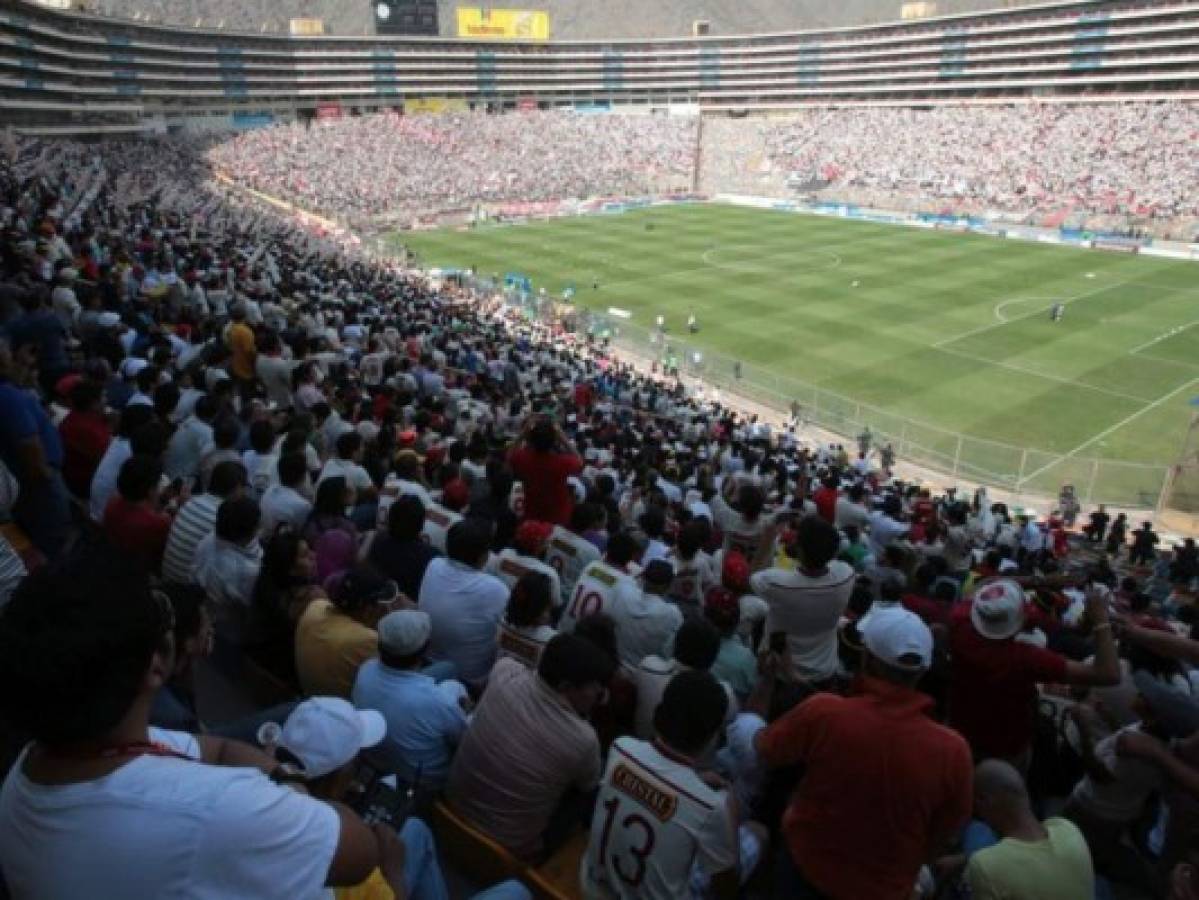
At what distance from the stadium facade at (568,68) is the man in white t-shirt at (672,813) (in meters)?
72.5

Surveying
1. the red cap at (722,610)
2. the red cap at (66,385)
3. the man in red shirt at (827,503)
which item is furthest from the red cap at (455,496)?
the man in red shirt at (827,503)

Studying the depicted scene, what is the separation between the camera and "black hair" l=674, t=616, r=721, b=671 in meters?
4.42

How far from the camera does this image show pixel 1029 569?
12094mm

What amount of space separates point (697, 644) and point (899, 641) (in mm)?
1232

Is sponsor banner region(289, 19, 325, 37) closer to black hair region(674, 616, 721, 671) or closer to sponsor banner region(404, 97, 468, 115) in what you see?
sponsor banner region(404, 97, 468, 115)

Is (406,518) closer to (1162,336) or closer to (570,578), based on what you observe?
(570,578)

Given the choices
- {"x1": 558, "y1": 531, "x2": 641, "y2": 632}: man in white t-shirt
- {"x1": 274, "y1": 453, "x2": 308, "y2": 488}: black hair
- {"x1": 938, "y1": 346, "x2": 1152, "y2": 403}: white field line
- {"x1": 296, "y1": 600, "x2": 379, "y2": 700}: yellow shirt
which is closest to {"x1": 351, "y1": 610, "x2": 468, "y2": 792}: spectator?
{"x1": 296, "y1": 600, "x2": 379, "y2": 700}: yellow shirt

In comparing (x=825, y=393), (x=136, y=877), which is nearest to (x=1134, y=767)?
(x=136, y=877)

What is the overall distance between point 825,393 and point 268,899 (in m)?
25.6

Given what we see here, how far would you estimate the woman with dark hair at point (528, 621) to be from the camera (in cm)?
487

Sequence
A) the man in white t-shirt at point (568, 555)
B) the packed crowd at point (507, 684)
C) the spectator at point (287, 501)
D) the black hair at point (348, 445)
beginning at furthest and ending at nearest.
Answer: the black hair at point (348, 445) → the man in white t-shirt at point (568, 555) → the spectator at point (287, 501) → the packed crowd at point (507, 684)

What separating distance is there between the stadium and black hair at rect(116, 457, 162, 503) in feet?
0.09

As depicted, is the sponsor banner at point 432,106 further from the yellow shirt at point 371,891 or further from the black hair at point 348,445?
the yellow shirt at point 371,891

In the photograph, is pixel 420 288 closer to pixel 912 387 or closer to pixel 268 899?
pixel 912 387
